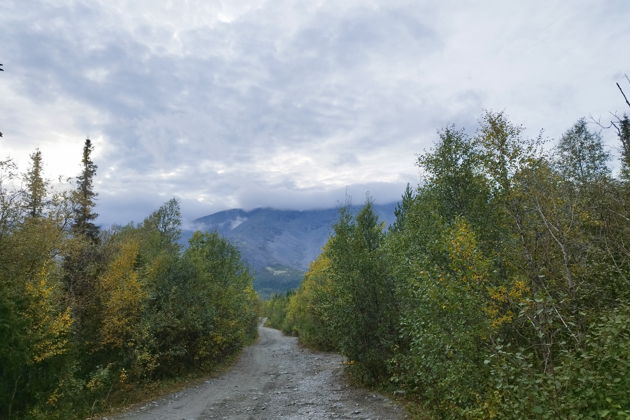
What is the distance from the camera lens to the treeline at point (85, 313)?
55.3ft

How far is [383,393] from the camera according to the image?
65.9 feet

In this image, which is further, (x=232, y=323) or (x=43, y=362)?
(x=232, y=323)

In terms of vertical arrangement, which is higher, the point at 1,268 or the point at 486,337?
the point at 1,268

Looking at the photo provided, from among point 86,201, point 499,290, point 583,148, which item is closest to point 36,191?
point 86,201

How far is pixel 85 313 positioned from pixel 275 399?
14067mm

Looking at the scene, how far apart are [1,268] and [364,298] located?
65.2 ft

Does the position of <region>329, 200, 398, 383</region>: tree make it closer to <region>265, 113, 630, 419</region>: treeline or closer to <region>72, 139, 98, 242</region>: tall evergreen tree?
<region>265, 113, 630, 419</region>: treeline

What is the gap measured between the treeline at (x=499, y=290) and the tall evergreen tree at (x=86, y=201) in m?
25.4

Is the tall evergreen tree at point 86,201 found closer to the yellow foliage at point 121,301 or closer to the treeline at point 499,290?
the yellow foliage at point 121,301

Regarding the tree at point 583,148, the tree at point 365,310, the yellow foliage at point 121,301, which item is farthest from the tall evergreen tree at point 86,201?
the tree at point 583,148

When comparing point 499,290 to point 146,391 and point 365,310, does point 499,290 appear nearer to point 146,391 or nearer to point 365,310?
point 365,310

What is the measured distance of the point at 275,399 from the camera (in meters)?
21.2

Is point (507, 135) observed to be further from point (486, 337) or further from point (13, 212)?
point (13, 212)

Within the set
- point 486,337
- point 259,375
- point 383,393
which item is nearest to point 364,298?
point 383,393
